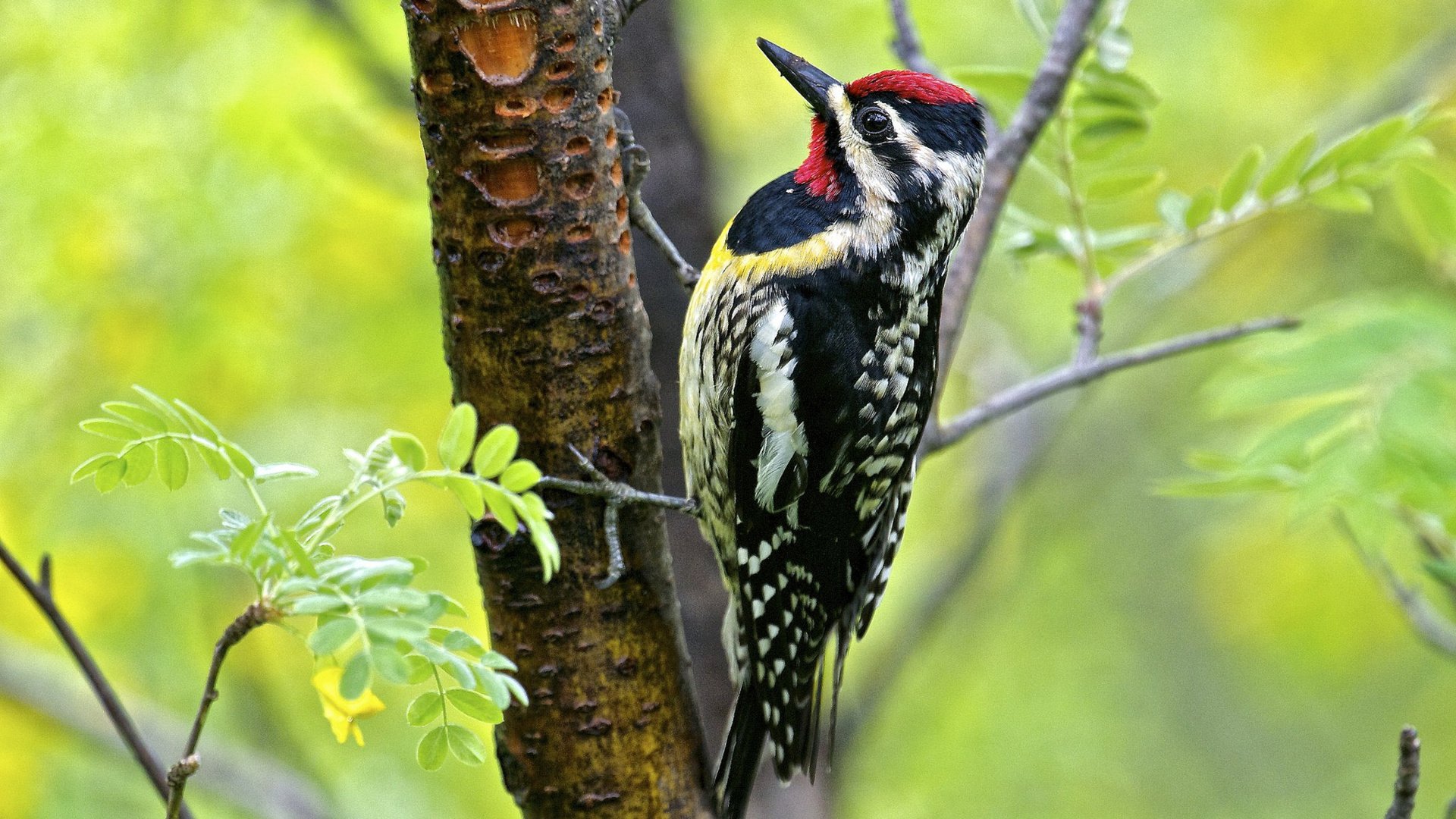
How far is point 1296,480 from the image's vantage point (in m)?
2.28

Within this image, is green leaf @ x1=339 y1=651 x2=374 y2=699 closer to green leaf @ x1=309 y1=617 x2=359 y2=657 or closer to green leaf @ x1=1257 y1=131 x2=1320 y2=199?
green leaf @ x1=309 y1=617 x2=359 y2=657

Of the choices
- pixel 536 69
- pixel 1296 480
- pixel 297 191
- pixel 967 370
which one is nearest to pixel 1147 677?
pixel 967 370

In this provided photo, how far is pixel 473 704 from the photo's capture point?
1.33 meters

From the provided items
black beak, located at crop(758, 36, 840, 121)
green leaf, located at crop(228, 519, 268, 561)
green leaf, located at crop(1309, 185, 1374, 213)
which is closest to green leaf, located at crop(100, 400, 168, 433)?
green leaf, located at crop(228, 519, 268, 561)

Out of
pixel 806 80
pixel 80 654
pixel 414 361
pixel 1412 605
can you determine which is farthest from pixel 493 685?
pixel 414 361

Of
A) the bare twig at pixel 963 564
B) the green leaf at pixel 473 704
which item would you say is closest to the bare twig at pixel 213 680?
the green leaf at pixel 473 704

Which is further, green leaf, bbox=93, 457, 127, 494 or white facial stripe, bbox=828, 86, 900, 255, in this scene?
white facial stripe, bbox=828, 86, 900, 255

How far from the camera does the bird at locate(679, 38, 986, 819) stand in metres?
2.23

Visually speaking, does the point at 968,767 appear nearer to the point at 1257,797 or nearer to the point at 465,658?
the point at 1257,797

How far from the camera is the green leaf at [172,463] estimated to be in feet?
4.24

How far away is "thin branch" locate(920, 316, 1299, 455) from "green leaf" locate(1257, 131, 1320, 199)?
0.25m

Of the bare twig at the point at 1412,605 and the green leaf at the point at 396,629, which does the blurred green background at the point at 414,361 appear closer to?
the bare twig at the point at 1412,605

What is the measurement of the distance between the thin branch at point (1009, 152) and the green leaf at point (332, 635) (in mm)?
A: 1625

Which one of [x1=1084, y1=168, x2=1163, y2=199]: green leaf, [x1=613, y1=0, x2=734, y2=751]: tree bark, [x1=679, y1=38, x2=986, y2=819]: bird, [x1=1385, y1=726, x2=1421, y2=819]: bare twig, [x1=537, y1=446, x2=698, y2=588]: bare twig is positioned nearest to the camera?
[x1=1385, y1=726, x2=1421, y2=819]: bare twig
